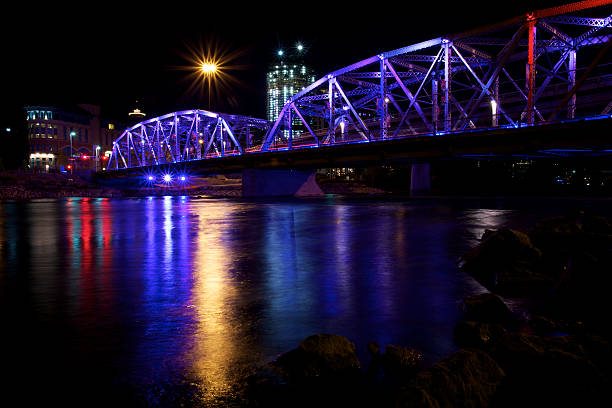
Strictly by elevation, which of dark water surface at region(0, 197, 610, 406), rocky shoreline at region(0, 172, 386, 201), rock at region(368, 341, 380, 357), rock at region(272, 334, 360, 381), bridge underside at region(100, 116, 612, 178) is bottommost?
dark water surface at region(0, 197, 610, 406)

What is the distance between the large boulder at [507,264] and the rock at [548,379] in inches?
175

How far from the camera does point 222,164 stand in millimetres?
74438

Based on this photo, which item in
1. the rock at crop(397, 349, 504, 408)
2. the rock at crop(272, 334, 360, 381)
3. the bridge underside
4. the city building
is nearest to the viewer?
the rock at crop(397, 349, 504, 408)

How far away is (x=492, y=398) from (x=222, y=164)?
72502mm

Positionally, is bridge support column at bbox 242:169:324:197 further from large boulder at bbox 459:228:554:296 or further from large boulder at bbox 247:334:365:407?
large boulder at bbox 247:334:365:407

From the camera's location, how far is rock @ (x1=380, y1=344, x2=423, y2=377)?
4910 mm

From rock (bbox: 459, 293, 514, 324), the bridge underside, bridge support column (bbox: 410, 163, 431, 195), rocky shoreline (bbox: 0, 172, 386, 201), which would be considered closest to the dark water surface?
rock (bbox: 459, 293, 514, 324)

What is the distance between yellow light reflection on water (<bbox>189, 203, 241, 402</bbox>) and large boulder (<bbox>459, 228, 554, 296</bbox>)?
17.3ft

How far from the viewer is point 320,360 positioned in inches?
188

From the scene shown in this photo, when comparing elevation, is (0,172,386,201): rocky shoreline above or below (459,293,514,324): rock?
above

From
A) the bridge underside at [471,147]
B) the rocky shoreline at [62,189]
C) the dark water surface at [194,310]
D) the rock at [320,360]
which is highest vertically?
the bridge underside at [471,147]

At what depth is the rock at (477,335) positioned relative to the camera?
5586mm

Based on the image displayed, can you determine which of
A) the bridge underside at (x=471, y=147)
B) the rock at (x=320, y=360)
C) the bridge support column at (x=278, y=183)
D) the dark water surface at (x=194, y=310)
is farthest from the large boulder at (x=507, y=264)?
the bridge support column at (x=278, y=183)

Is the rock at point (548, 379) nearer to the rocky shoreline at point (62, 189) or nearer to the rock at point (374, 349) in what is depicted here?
the rock at point (374, 349)
